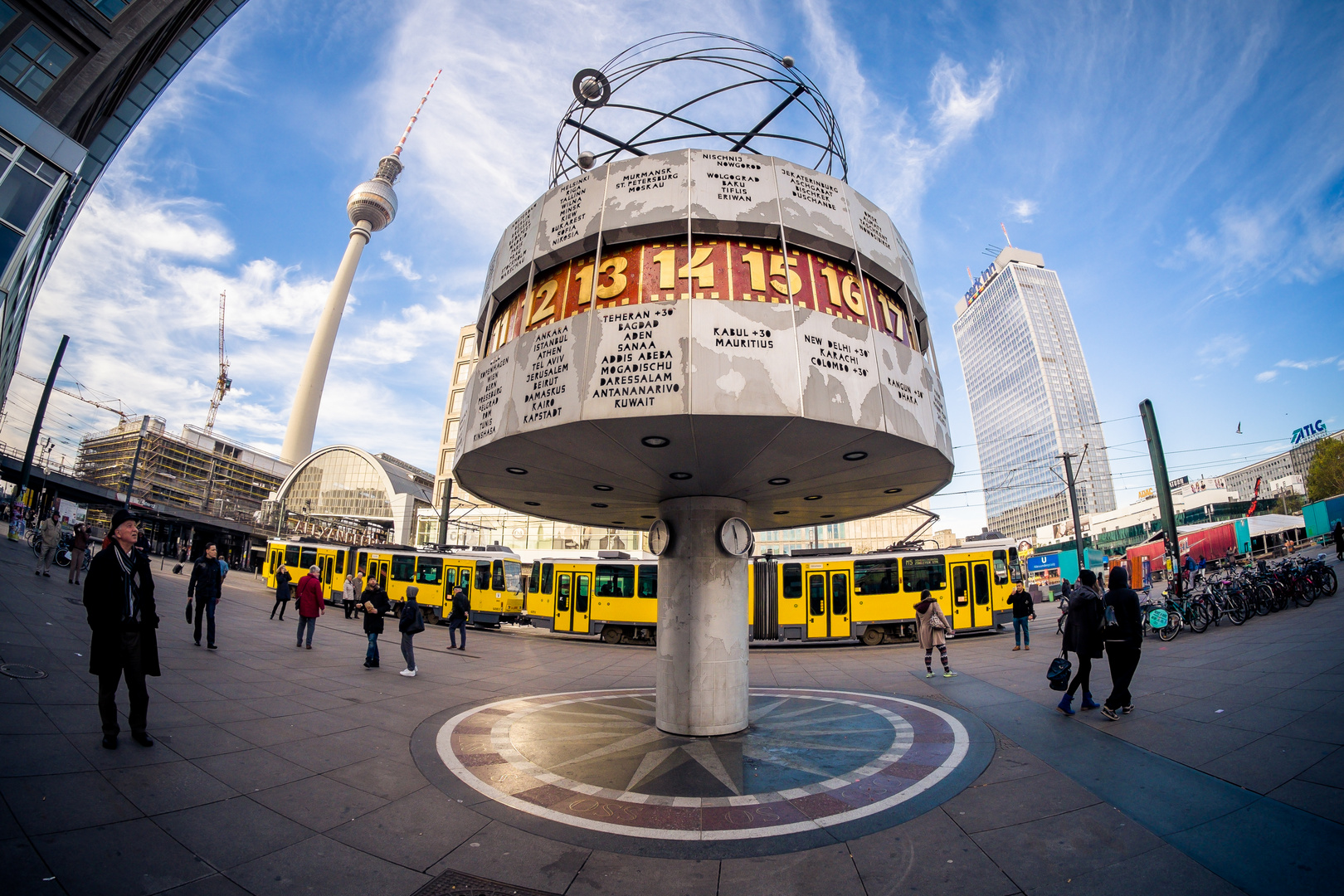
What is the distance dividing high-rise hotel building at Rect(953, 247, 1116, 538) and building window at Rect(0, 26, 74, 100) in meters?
143

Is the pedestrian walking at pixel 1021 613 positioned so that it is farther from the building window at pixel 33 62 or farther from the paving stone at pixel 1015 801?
the building window at pixel 33 62

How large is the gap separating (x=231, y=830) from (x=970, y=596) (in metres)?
22.4

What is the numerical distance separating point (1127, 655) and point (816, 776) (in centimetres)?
472

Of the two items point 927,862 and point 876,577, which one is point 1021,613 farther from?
point 927,862

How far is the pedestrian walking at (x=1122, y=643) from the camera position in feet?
23.3

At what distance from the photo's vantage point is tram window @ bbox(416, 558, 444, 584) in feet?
86.4

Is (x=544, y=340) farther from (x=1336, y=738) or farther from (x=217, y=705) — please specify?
(x=1336, y=738)

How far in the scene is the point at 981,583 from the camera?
68.1 ft


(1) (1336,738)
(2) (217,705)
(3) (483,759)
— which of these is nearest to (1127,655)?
(1) (1336,738)

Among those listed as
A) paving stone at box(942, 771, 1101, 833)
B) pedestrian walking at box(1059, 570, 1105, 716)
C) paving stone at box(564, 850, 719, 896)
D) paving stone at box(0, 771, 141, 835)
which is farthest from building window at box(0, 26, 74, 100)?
pedestrian walking at box(1059, 570, 1105, 716)

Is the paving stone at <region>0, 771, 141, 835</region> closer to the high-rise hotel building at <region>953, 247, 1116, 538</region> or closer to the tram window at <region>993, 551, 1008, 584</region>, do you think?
the tram window at <region>993, 551, 1008, 584</region>

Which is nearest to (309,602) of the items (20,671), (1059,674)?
(20,671)

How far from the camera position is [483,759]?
21.1ft

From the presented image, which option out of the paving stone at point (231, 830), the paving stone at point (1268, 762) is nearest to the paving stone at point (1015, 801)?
the paving stone at point (1268, 762)
